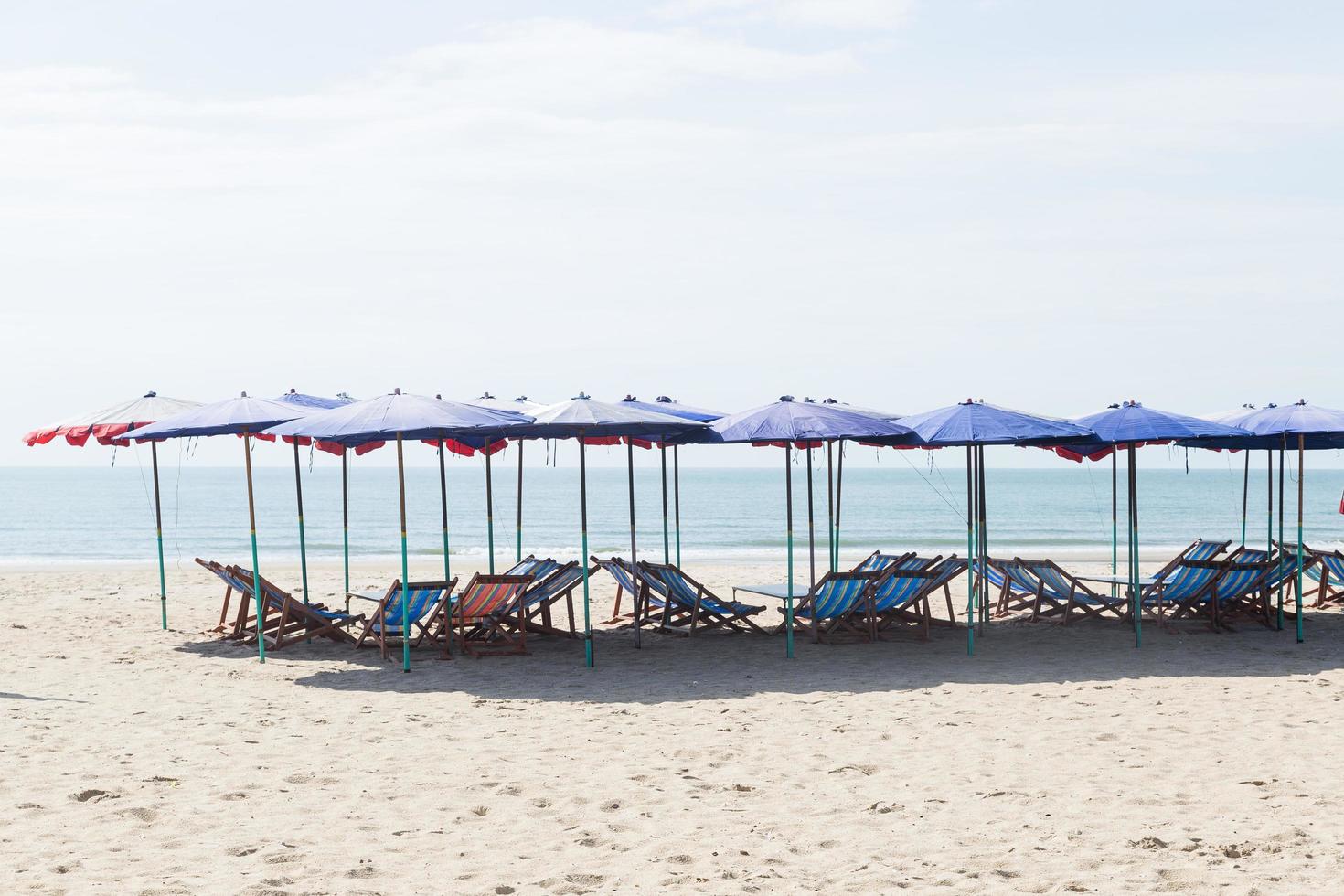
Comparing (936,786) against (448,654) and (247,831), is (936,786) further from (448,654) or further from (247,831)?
(448,654)

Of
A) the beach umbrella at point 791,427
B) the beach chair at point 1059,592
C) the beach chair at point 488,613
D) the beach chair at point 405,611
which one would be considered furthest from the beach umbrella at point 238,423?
the beach chair at point 1059,592

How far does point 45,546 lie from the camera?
37.2m

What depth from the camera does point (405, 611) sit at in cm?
816

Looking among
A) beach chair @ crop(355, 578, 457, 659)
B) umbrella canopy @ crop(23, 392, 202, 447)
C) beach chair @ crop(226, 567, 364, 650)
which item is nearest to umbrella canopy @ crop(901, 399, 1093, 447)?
beach chair @ crop(355, 578, 457, 659)

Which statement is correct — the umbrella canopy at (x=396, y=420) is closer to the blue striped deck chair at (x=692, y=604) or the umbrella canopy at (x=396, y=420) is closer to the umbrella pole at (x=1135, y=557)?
the blue striped deck chair at (x=692, y=604)

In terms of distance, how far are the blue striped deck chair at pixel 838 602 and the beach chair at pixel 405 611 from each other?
9.06ft

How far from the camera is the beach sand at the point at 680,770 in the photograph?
405cm

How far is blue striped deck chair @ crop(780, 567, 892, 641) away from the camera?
9.13 meters

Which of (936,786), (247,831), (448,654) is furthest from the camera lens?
(448,654)

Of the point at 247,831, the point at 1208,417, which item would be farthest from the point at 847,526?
the point at 247,831

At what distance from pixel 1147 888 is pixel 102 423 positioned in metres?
8.63

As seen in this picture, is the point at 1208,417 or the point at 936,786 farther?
the point at 1208,417

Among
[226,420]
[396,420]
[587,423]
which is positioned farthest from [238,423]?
[587,423]

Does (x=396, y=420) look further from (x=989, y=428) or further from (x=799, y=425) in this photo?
(x=989, y=428)
